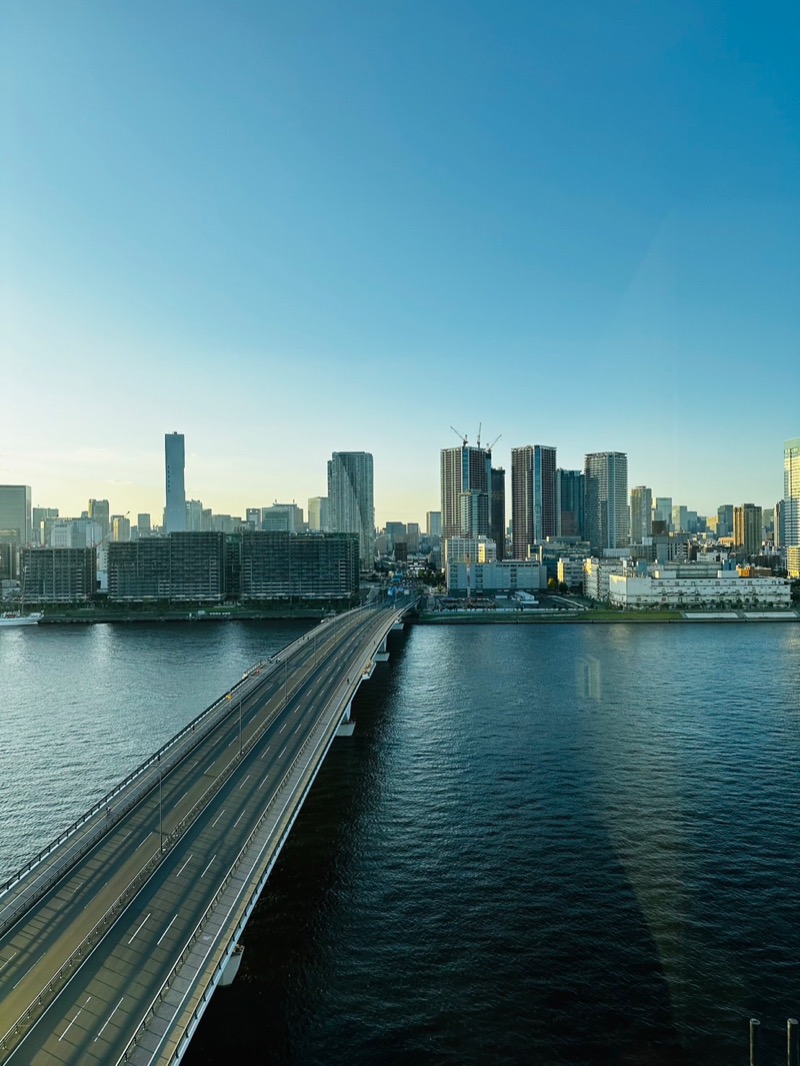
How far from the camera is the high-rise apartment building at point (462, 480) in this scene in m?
97.0

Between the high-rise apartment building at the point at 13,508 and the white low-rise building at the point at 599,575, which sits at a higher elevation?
the high-rise apartment building at the point at 13,508

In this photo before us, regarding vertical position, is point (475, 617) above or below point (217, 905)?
below

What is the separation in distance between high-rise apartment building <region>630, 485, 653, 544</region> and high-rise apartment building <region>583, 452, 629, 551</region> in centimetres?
137

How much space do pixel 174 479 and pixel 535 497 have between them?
1841 inches

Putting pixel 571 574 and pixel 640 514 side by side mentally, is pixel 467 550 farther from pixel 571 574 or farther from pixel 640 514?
pixel 640 514

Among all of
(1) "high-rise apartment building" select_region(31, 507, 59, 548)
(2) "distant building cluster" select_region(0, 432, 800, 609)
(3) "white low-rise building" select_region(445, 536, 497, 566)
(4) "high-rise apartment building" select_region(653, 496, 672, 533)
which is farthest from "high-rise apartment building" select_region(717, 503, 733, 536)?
(1) "high-rise apartment building" select_region(31, 507, 59, 548)

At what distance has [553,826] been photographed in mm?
11523

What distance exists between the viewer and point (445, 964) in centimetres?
798

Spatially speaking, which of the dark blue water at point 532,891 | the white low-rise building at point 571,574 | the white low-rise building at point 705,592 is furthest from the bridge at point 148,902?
the white low-rise building at point 571,574

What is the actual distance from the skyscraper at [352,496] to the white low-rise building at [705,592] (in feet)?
193

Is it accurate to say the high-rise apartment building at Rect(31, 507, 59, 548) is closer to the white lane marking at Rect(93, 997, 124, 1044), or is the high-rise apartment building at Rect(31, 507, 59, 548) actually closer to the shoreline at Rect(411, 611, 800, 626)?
the shoreline at Rect(411, 611, 800, 626)

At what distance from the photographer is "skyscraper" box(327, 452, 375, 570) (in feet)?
362

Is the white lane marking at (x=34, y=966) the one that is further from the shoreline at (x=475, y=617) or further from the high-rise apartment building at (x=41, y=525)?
the high-rise apartment building at (x=41, y=525)

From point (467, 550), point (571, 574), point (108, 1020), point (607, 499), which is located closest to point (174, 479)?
point (467, 550)
